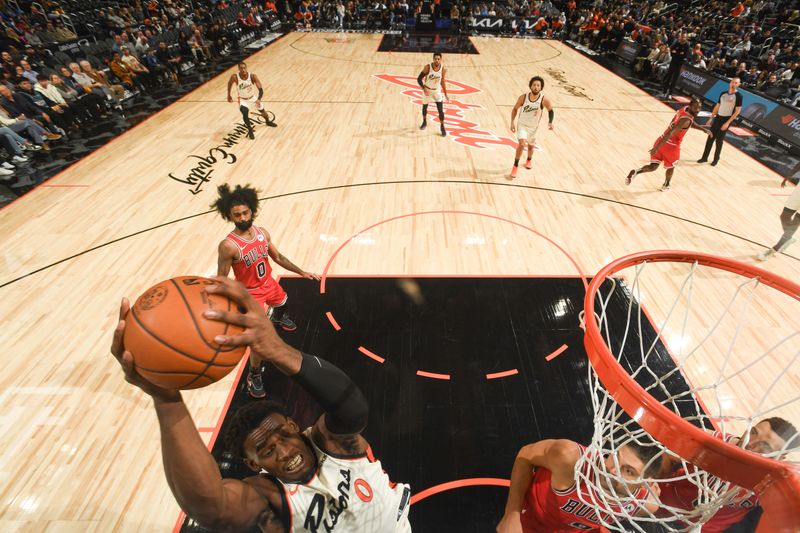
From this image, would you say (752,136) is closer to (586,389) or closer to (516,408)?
(586,389)

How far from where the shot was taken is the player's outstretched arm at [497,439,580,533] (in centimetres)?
178

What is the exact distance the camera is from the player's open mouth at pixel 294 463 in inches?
65.1

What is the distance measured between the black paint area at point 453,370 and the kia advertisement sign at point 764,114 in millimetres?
7272

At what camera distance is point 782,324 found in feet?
14.2

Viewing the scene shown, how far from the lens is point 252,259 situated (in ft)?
11.0

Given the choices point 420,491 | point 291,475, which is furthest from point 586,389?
point 291,475

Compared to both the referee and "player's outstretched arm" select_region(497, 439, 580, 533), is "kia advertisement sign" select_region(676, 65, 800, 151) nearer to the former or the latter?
the referee

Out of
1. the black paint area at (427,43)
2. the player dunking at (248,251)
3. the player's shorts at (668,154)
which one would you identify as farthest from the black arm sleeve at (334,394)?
the black paint area at (427,43)

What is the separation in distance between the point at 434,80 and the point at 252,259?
20.0ft

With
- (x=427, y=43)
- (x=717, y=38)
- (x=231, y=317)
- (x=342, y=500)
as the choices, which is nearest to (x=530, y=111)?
(x=342, y=500)

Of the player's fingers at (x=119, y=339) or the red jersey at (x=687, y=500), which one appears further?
the red jersey at (x=687, y=500)

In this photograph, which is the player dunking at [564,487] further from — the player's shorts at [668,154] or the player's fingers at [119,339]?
the player's shorts at [668,154]

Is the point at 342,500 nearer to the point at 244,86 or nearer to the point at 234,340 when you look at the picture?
the point at 234,340

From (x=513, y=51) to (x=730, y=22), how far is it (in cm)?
923
